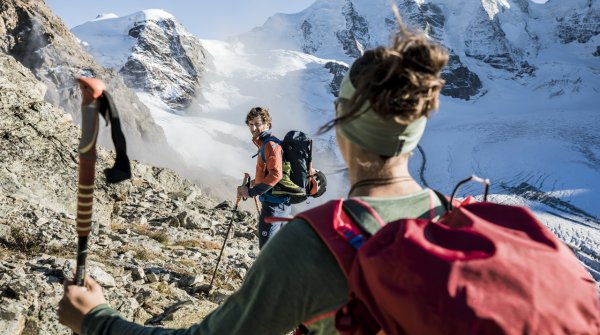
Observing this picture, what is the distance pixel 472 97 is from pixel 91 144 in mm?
161920

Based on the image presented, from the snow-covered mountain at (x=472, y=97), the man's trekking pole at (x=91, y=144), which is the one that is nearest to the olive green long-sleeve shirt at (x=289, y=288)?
the man's trekking pole at (x=91, y=144)

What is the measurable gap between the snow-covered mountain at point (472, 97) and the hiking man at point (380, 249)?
42 cm

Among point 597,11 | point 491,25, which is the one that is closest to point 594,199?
point 491,25

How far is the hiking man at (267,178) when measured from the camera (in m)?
5.53

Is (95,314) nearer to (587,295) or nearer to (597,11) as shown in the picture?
(587,295)

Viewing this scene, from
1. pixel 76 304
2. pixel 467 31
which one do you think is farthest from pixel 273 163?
pixel 467 31

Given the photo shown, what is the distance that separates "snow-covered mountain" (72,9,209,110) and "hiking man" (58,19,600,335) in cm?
13574

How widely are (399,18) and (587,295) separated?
0.89 metres

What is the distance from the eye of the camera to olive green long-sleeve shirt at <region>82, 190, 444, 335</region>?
4.20 feet

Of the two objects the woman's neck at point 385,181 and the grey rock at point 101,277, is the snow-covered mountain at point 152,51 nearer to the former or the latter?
the grey rock at point 101,277

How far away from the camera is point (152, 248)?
310 inches

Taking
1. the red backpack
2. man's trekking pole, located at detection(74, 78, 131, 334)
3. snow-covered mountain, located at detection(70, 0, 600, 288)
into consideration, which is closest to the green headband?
the red backpack

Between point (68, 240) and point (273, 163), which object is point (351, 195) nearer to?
point (273, 163)

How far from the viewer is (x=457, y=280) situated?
1135 millimetres
